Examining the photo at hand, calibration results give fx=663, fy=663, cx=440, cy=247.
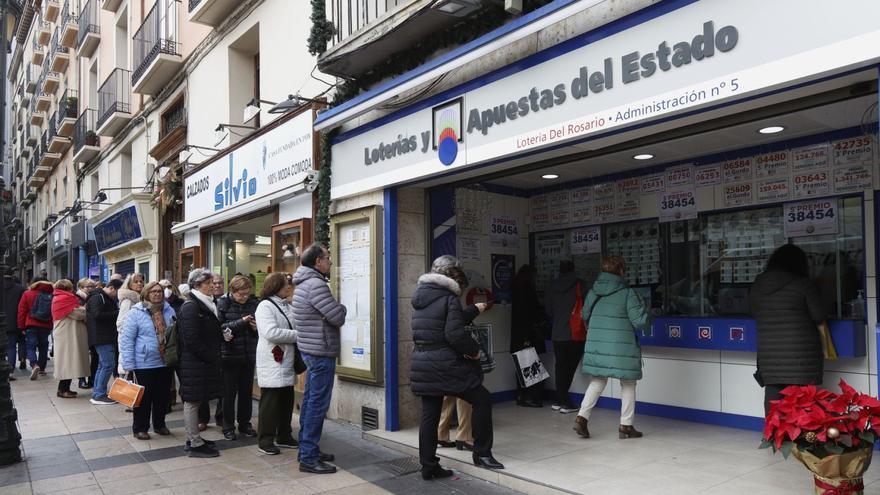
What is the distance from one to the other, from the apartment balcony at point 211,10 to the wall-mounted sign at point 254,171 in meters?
2.53

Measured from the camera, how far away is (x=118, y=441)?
6.89 m

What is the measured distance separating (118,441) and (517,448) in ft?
13.6

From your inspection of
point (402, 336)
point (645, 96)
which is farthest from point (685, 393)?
point (645, 96)

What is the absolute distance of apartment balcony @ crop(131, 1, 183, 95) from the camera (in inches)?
525

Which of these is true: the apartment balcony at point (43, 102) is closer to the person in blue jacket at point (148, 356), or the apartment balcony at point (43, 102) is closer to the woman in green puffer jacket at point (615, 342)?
the person in blue jacket at point (148, 356)

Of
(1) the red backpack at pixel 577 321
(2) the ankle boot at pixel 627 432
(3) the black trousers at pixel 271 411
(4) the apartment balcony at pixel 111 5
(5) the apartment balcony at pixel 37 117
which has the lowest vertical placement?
(2) the ankle boot at pixel 627 432

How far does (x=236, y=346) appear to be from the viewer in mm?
6922

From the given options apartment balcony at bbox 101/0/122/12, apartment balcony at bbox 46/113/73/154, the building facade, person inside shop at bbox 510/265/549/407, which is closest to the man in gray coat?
the building facade

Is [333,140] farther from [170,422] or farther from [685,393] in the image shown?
[685,393]

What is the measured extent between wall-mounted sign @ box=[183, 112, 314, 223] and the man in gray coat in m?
2.53

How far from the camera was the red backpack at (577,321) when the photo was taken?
731cm

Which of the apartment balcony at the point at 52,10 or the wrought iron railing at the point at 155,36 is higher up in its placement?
the apartment balcony at the point at 52,10

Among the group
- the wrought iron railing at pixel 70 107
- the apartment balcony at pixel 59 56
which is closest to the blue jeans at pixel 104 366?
the wrought iron railing at pixel 70 107

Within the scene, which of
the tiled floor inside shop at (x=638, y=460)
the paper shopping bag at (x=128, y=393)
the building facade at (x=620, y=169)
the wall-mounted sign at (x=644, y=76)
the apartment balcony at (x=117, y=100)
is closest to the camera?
the wall-mounted sign at (x=644, y=76)
